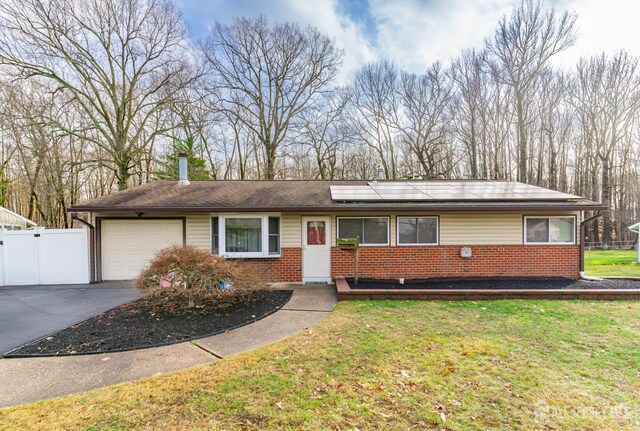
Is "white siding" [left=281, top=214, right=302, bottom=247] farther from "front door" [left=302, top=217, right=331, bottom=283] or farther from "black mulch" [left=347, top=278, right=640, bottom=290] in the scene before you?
"black mulch" [left=347, top=278, right=640, bottom=290]

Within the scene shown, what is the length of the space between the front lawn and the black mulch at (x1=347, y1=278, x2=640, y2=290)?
2.83 meters

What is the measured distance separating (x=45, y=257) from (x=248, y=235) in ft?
19.3

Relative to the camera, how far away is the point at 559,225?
8523 mm

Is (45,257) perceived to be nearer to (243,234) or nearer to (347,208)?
(243,234)

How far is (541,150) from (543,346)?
2574 cm

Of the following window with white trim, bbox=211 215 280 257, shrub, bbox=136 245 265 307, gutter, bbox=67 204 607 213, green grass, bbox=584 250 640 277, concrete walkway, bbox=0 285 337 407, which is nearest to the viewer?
concrete walkway, bbox=0 285 337 407

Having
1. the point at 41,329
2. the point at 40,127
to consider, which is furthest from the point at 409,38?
the point at 40,127

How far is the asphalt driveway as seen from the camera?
4.83 m

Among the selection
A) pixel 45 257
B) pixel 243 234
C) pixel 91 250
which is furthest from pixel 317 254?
pixel 45 257

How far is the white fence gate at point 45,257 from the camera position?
8312 mm

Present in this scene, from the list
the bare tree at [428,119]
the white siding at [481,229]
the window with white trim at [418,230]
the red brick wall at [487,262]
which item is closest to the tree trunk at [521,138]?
the bare tree at [428,119]

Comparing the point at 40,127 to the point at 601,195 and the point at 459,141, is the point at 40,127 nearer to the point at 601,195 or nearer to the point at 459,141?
the point at 459,141

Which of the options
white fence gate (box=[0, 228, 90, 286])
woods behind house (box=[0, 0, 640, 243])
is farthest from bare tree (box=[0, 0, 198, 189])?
white fence gate (box=[0, 228, 90, 286])

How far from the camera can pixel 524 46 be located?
19172 millimetres
